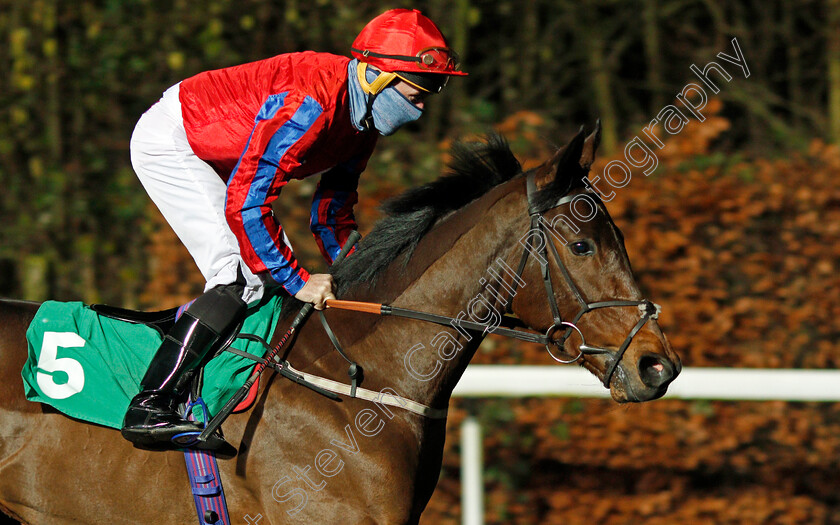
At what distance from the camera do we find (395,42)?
103 inches

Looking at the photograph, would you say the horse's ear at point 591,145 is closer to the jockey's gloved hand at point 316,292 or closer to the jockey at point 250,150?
the jockey at point 250,150

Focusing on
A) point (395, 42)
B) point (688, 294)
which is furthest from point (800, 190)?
point (395, 42)

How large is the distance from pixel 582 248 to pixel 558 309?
0.20m

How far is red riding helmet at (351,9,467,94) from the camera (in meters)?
2.59

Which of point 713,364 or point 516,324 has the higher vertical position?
point 713,364

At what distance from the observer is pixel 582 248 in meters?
2.47

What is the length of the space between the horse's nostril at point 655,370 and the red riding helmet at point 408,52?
3.46 ft

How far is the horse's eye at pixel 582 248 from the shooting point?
247cm

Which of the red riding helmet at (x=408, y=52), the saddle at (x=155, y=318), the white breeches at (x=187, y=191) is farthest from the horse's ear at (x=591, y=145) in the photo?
the saddle at (x=155, y=318)

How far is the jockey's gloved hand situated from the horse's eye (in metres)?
0.77

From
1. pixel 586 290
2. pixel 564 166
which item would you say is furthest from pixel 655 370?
pixel 564 166

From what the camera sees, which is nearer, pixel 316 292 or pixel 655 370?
pixel 655 370

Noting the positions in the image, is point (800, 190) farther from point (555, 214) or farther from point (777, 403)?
point (555, 214)

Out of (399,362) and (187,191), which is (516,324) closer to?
(399,362)
